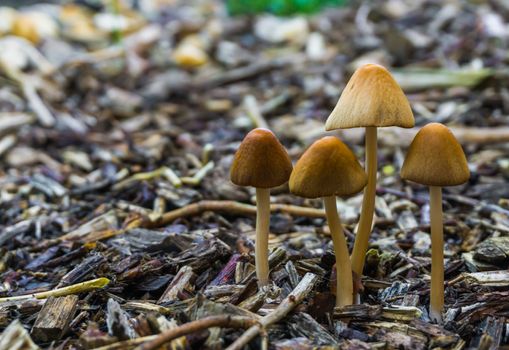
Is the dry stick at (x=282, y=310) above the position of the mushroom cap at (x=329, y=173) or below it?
below

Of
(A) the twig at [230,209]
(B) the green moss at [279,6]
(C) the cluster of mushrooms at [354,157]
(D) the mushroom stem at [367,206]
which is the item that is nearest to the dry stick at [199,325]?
(C) the cluster of mushrooms at [354,157]

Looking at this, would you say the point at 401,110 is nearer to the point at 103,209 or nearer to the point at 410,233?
the point at 410,233

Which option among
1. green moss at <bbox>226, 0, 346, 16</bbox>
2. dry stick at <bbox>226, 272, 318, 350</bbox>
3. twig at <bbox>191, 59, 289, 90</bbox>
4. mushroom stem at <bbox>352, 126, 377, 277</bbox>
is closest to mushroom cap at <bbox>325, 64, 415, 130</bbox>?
mushroom stem at <bbox>352, 126, 377, 277</bbox>

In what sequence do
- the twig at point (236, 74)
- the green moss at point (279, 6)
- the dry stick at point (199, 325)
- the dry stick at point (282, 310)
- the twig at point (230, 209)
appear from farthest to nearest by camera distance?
the green moss at point (279, 6)
the twig at point (236, 74)
the twig at point (230, 209)
the dry stick at point (282, 310)
the dry stick at point (199, 325)

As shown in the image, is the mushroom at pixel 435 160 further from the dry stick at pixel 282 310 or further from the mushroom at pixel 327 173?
the dry stick at pixel 282 310

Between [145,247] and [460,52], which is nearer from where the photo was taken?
[145,247]

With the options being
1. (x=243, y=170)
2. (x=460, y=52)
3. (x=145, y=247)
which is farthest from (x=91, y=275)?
(x=460, y=52)

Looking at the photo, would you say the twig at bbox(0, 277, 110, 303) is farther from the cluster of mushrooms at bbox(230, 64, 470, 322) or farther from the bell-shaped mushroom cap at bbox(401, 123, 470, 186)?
the bell-shaped mushroom cap at bbox(401, 123, 470, 186)
